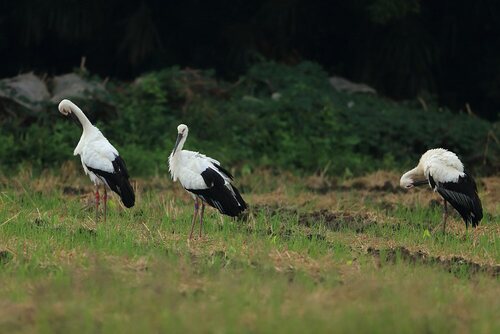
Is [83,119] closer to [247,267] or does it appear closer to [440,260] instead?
[247,267]

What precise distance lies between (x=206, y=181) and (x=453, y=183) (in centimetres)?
243

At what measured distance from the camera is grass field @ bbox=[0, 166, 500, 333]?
20.6 ft

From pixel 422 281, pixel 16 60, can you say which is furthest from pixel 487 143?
pixel 422 281

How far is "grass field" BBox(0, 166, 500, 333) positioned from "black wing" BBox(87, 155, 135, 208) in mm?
223

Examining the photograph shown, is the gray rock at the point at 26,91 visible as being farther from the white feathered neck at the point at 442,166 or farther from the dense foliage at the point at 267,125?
the white feathered neck at the point at 442,166

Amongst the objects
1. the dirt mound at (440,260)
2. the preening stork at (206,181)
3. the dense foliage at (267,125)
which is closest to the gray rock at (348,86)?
the dense foliage at (267,125)

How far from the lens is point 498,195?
44.2ft

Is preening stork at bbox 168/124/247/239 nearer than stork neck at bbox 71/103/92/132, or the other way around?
preening stork at bbox 168/124/247/239

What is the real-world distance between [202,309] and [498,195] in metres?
7.73

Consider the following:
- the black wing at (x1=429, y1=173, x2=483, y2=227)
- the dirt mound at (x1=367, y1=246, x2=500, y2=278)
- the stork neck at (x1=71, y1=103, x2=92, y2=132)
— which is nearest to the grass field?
the dirt mound at (x1=367, y1=246, x2=500, y2=278)

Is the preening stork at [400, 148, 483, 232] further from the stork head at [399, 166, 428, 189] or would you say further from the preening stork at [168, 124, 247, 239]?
the preening stork at [168, 124, 247, 239]

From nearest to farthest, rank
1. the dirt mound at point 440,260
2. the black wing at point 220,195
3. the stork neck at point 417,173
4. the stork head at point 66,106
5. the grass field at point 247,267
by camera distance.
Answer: the grass field at point 247,267 < the dirt mound at point 440,260 < the black wing at point 220,195 < the stork head at point 66,106 < the stork neck at point 417,173

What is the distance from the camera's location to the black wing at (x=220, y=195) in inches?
381

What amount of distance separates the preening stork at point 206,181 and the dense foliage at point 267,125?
4.54 meters
